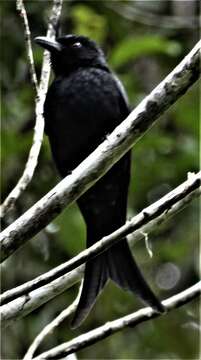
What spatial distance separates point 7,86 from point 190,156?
3.73 ft

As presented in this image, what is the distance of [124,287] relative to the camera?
2.88 metres

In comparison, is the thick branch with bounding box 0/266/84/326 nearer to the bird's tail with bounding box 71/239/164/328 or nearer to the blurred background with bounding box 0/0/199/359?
the bird's tail with bounding box 71/239/164/328

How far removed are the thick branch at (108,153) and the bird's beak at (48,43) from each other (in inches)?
55.5

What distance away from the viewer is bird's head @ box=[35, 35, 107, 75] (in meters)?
3.87

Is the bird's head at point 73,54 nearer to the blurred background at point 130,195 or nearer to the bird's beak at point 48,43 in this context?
the bird's beak at point 48,43

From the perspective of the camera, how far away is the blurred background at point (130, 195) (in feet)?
13.1

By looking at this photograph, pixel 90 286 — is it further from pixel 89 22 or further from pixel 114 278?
pixel 89 22

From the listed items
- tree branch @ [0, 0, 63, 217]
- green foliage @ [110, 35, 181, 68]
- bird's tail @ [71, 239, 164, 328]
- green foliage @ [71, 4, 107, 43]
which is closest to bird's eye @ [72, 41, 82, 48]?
green foliage @ [110, 35, 181, 68]

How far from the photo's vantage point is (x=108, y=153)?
227 centimetres

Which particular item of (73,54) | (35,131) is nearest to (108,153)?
(35,131)

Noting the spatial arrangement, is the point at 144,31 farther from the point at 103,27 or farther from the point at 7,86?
the point at 7,86

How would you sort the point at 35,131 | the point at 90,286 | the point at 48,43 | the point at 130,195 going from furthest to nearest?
the point at 130,195
the point at 48,43
the point at 90,286
the point at 35,131

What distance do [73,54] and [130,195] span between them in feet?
2.66

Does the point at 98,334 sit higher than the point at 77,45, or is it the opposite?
the point at 77,45
